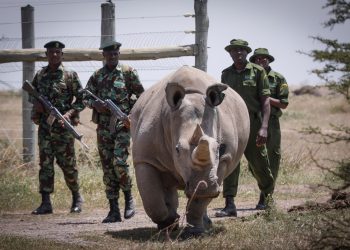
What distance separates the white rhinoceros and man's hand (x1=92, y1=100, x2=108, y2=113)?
3.32 ft

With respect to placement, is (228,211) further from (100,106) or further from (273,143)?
(100,106)

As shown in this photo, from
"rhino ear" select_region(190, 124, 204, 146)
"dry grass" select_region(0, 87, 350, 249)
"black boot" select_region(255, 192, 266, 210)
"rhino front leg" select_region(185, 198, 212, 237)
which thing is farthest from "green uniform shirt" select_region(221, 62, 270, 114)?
"rhino ear" select_region(190, 124, 204, 146)

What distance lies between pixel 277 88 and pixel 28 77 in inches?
191

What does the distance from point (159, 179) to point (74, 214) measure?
2.82 metres

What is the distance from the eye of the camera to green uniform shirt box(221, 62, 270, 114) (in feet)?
37.7

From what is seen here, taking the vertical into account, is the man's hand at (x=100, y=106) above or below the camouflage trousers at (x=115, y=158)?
above

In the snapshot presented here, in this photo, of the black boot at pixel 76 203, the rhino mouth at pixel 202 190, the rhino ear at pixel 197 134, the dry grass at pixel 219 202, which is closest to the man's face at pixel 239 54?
the dry grass at pixel 219 202

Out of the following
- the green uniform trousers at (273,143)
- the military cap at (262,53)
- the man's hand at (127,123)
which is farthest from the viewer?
the military cap at (262,53)

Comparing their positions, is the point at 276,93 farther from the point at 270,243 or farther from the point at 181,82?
the point at 270,243

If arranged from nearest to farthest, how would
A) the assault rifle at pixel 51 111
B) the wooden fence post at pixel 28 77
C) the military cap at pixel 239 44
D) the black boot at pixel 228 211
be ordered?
the black boot at pixel 228 211, the military cap at pixel 239 44, the assault rifle at pixel 51 111, the wooden fence post at pixel 28 77

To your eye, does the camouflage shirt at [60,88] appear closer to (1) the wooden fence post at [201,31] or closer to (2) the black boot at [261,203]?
(1) the wooden fence post at [201,31]

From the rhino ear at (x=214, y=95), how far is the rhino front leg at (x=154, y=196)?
1039 millimetres

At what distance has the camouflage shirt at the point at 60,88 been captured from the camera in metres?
11.9

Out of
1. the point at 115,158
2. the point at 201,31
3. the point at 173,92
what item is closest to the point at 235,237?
the point at 173,92
